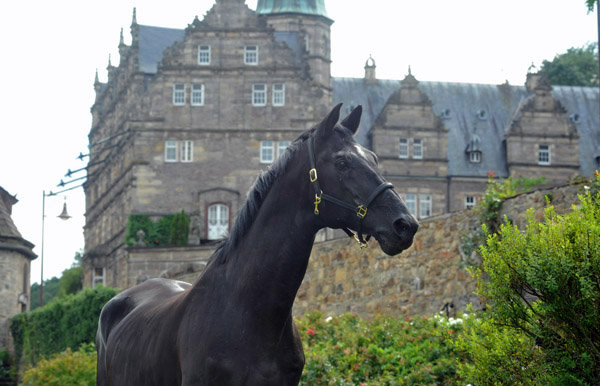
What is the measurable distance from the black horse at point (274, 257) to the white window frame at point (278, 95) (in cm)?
4706

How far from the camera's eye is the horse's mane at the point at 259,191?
634cm

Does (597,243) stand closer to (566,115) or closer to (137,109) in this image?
(137,109)

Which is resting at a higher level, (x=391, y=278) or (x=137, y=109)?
(x=137, y=109)

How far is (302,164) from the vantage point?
6297 millimetres

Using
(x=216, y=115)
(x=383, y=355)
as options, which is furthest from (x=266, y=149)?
(x=383, y=355)

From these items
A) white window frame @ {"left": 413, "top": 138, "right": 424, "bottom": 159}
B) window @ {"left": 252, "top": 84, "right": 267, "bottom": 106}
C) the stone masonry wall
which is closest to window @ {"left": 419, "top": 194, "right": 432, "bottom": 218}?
white window frame @ {"left": 413, "top": 138, "right": 424, "bottom": 159}

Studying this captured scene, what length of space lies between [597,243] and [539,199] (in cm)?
926

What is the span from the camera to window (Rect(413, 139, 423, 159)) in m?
60.3

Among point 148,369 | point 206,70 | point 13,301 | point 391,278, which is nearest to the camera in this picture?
point 148,369

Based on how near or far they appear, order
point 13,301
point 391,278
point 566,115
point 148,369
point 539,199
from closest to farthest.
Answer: point 148,369
point 539,199
point 391,278
point 13,301
point 566,115

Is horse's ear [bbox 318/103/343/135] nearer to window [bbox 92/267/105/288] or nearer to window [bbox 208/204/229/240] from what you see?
window [bbox 208/204/229/240]

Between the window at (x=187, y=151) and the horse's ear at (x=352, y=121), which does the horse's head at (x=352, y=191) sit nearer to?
the horse's ear at (x=352, y=121)

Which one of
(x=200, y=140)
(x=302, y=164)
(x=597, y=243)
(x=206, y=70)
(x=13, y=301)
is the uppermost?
(x=206, y=70)

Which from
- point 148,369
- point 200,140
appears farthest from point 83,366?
point 200,140
